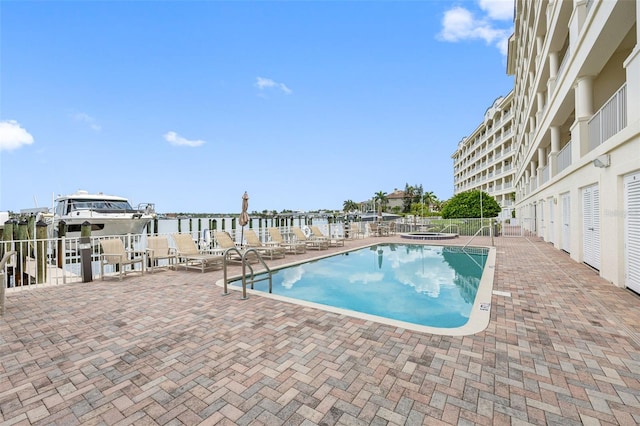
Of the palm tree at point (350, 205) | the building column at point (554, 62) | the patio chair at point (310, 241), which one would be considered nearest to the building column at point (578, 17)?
the building column at point (554, 62)

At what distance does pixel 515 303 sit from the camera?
4883 mm

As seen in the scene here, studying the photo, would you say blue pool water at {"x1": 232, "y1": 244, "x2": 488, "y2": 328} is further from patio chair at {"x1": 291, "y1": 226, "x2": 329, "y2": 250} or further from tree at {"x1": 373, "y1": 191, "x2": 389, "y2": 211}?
tree at {"x1": 373, "y1": 191, "x2": 389, "y2": 211}

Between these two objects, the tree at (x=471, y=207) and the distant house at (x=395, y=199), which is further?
the distant house at (x=395, y=199)

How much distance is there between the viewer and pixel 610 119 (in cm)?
679

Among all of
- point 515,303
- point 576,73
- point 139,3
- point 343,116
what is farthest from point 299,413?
point 343,116

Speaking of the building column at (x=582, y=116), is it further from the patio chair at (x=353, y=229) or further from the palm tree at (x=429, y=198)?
the palm tree at (x=429, y=198)

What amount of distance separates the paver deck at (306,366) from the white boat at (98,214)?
14765mm

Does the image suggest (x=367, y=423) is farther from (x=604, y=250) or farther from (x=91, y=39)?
(x=91, y=39)

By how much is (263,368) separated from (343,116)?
37768 mm

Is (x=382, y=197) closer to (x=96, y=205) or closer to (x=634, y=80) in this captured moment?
(x=96, y=205)

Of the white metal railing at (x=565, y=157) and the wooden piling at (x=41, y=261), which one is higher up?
the white metal railing at (x=565, y=157)

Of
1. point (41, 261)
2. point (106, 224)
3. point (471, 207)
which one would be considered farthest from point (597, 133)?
point (106, 224)

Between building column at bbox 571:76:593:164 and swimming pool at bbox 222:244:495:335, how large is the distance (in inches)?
157

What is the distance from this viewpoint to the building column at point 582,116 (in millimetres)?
8484
